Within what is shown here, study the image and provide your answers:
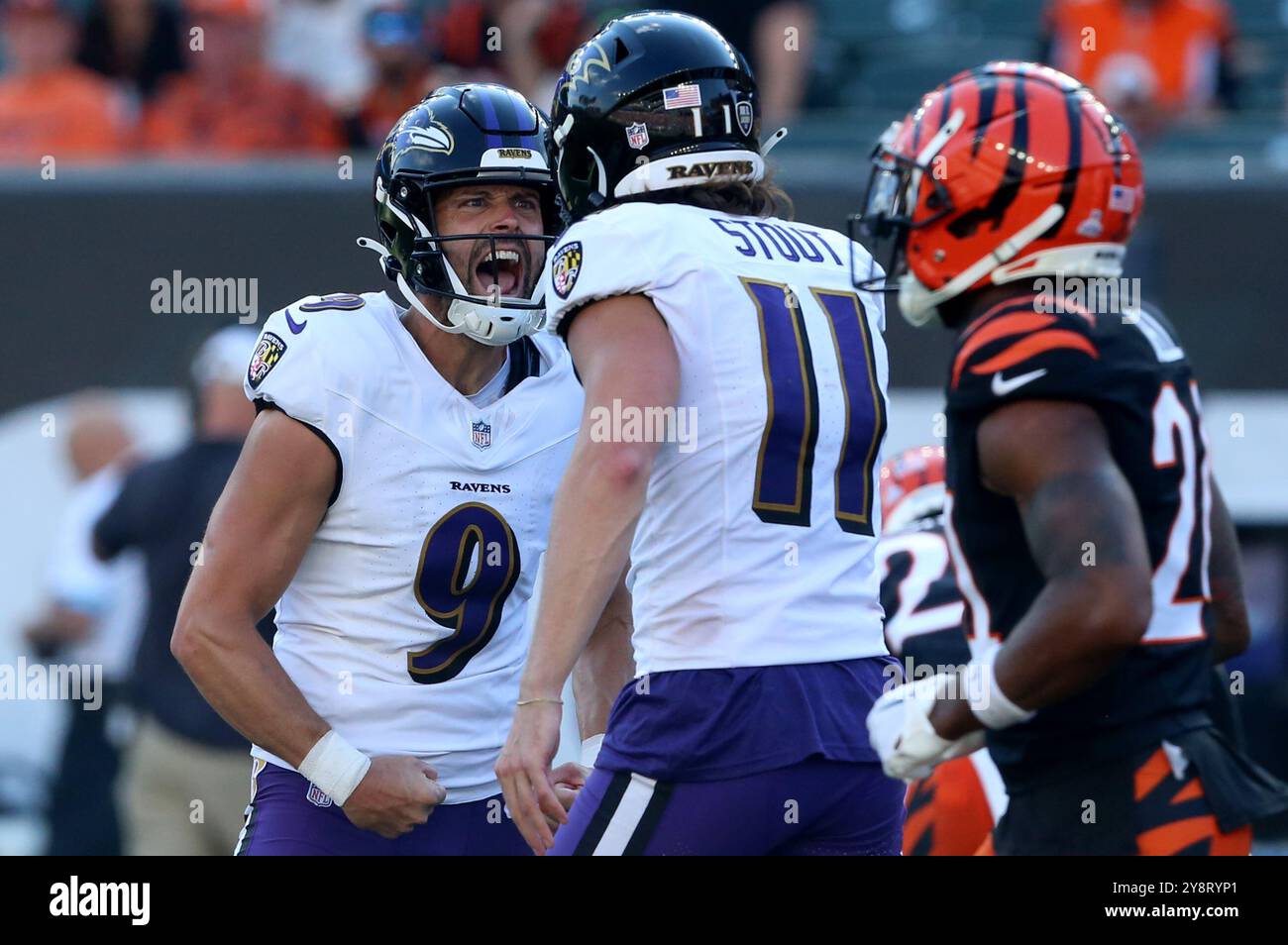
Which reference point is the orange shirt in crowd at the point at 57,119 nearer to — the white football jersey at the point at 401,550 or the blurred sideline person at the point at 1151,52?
the blurred sideline person at the point at 1151,52

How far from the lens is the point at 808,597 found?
9.44ft

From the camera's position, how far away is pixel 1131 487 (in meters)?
2.63

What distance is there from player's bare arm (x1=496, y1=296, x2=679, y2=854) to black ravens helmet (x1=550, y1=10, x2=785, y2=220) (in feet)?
1.30

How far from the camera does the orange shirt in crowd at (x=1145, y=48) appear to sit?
7.80 m

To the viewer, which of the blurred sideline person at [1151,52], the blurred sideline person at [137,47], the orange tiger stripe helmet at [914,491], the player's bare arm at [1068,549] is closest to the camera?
the player's bare arm at [1068,549]

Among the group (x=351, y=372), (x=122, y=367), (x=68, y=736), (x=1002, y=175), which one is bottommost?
(x=68, y=736)

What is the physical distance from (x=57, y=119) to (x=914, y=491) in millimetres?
4873

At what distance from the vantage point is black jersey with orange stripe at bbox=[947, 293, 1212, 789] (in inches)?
102

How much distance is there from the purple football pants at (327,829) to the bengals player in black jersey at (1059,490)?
959mm

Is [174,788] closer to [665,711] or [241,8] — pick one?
[665,711]

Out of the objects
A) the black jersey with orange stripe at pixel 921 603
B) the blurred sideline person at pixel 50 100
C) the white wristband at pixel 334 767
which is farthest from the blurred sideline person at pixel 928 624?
the blurred sideline person at pixel 50 100

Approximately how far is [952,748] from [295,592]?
4.18 ft

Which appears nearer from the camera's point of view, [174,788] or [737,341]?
[737,341]

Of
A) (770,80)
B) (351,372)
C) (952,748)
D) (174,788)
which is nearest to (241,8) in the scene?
(770,80)
